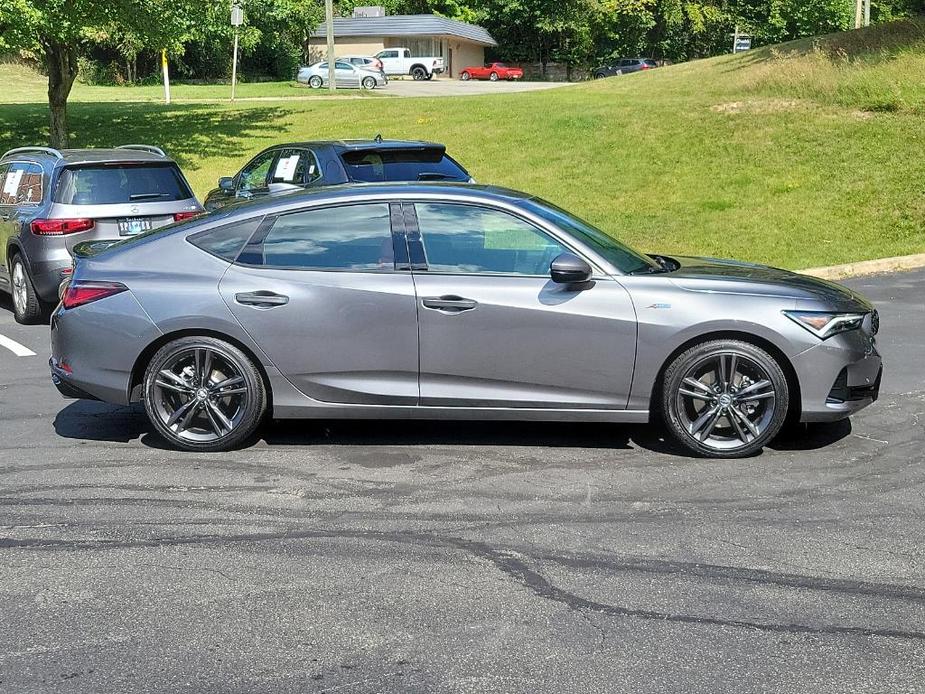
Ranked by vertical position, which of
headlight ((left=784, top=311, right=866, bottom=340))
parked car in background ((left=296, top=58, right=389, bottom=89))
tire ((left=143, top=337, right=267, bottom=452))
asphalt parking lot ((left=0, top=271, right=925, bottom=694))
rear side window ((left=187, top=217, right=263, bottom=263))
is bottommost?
asphalt parking lot ((left=0, top=271, right=925, bottom=694))

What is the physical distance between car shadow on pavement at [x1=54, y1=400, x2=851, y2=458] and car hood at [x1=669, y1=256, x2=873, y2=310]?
2.91 feet

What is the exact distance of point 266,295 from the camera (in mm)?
6629

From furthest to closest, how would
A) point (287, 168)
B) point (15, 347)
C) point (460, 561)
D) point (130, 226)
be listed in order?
1. point (287, 168)
2. point (130, 226)
3. point (15, 347)
4. point (460, 561)

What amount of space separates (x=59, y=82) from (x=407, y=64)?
146 feet

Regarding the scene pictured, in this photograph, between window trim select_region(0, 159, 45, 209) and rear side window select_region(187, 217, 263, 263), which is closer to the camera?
rear side window select_region(187, 217, 263, 263)

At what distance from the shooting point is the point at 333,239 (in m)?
6.78

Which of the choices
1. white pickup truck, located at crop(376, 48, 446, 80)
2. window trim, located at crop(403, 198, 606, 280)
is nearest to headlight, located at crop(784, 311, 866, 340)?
window trim, located at crop(403, 198, 606, 280)

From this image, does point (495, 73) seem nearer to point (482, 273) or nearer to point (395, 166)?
point (395, 166)

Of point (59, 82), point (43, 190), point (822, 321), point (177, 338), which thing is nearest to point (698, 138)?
point (59, 82)

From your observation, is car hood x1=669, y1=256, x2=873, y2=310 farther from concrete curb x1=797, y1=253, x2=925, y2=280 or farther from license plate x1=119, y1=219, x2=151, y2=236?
concrete curb x1=797, y1=253, x2=925, y2=280

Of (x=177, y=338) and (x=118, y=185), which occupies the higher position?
(x=118, y=185)

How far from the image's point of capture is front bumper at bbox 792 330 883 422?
645cm

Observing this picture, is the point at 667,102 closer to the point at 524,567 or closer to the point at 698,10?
the point at 524,567

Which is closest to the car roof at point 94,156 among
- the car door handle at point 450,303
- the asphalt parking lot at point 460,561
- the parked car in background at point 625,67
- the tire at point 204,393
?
the asphalt parking lot at point 460,561
